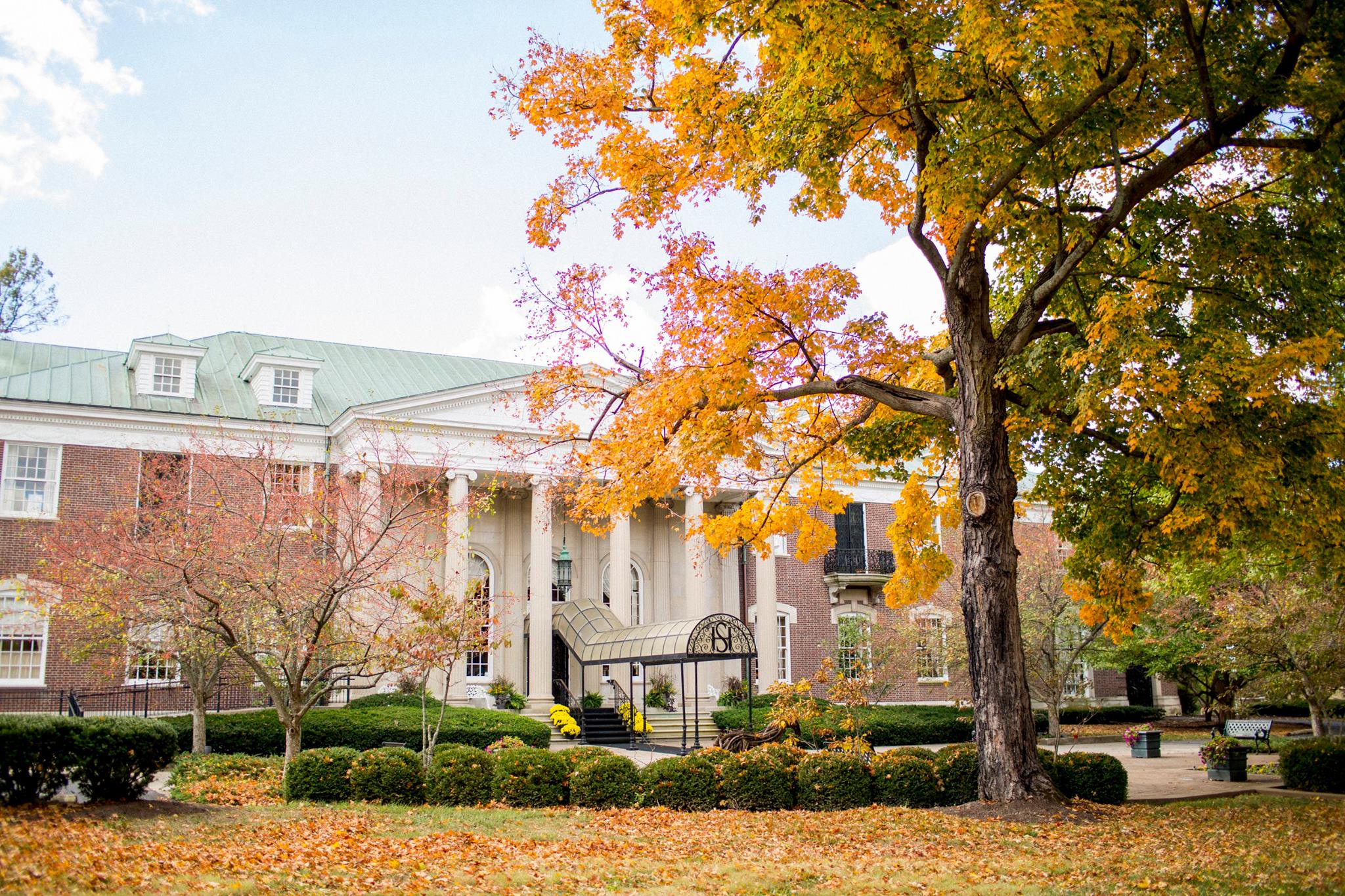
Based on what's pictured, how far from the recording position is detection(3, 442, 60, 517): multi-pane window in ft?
88.3

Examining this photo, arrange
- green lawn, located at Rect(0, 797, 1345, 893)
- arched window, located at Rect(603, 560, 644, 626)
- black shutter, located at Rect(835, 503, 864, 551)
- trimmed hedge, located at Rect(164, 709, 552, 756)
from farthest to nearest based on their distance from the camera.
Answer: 1. black shutter, located at Rect(835, 503, 864, 551)
2. arched window, located at Rect(603, 560, 644, 626)
3. trimmed hedge, located at Rect(164, 709, 552, 756)
4. green lawn, located at Rect(0, 797, 1345, 893)

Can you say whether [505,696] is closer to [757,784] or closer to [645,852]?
[757,784]

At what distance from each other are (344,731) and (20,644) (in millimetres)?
9878

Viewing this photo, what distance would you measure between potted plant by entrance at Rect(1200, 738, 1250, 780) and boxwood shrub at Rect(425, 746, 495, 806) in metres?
13.1

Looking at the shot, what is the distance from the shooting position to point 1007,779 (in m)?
12.6

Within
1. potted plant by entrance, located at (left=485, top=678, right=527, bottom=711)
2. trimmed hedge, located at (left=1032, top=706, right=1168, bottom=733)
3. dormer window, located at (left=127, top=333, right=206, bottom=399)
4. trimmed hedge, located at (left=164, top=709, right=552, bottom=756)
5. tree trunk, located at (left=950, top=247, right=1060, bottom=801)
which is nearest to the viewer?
tree trunk, located at (left=950, top=247, right=1060, bottom=801)

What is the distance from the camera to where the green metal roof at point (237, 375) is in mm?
28609

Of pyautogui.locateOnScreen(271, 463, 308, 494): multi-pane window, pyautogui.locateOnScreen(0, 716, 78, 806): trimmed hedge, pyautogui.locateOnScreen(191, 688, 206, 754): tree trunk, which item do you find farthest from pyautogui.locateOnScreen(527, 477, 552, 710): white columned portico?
pyautogui.locateOnScreen(0, 716, 78, 806): trimmed hedge

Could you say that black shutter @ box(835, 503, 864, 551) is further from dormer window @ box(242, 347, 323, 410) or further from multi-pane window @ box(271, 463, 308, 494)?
multi-pane window @ box(271, 463, 308, 494)

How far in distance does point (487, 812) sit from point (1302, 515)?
1069cm

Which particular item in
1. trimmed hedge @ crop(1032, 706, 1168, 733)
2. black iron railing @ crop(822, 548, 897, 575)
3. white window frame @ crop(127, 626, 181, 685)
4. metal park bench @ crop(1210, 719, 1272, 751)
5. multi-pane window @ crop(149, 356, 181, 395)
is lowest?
trimmed hedge @ crop(1032, 706, 1168, 733)

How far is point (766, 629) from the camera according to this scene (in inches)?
1328

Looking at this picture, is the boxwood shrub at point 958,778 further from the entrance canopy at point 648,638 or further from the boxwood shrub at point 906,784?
the entrance canopy at point 648,638

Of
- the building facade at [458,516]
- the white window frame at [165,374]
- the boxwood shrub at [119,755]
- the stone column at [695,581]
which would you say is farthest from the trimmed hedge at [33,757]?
the white window frame at [165,374]
